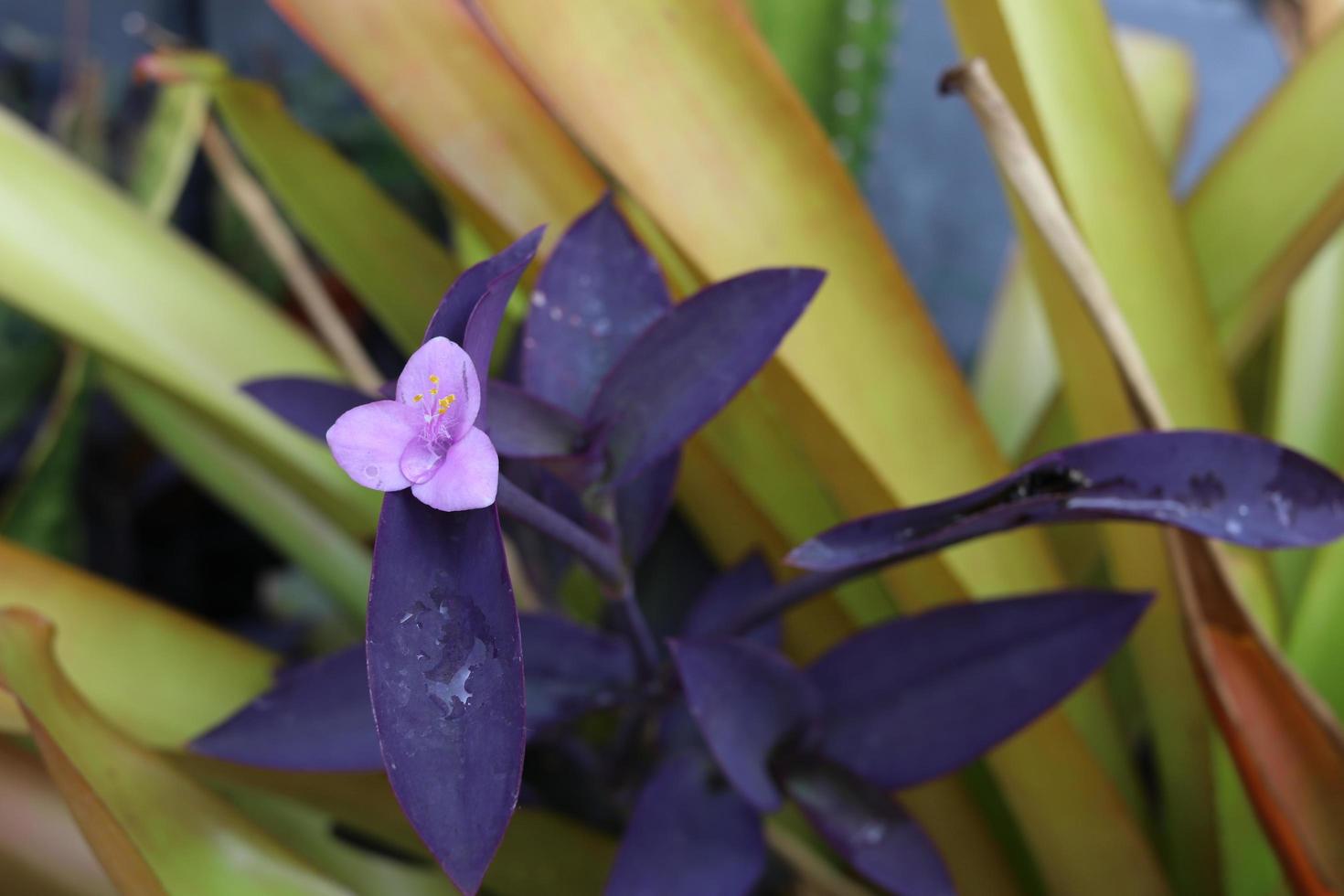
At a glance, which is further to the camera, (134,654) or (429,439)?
(134,654)

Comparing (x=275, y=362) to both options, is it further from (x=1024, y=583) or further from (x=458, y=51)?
(x=1024, y=583)

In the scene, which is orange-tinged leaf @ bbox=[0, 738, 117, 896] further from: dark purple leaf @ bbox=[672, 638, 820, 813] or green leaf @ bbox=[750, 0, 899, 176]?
green leaf @ bbox=[750, 0, 899, 176]

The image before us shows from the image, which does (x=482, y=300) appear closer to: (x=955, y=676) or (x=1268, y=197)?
(x=955, y=676)

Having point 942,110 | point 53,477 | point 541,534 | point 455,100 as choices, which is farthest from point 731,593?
point 942,110

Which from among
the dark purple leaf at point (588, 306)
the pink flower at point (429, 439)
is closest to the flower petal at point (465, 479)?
the pink flower at point (429, 439)

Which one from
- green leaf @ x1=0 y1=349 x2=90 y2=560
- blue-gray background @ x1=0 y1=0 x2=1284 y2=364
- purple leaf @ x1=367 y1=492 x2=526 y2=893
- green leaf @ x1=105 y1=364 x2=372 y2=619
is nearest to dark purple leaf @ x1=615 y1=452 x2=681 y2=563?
purple leaf @ x1=367 y1=492 x2=526 y2=893

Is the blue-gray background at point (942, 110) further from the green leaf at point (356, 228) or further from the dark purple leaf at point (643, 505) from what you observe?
the dark purple leaf at point (643, 505)
